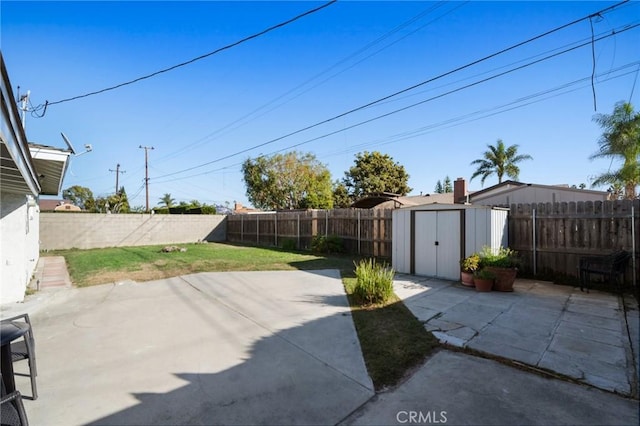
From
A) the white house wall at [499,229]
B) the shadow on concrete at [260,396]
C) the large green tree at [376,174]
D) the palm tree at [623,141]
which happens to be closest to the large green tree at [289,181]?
the large green tree at [376,174]

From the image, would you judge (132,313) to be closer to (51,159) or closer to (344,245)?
(51,159)

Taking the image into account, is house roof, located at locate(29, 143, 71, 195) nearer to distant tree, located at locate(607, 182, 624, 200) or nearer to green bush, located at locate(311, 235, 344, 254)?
green bush, located at locate(311, 235, 344, 254)

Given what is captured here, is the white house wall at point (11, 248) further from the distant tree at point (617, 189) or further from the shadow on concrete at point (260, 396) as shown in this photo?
the distant tree at point (617, 189)

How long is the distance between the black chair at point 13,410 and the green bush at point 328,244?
1167 cm

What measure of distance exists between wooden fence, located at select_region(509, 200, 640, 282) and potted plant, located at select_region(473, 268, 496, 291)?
7.72ft

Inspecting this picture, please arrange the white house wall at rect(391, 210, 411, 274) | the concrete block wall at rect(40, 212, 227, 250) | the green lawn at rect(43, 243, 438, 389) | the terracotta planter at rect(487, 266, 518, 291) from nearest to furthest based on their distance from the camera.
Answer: the green lawn at rect(43, 243, 438, 389) < the terracotta planter at rect(487, 266, 518, 291) < the white house wall at rect(391, 210, 411, 274) < the concrete block wall at rect(40, 212, 227, 250)

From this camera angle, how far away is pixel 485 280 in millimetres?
6504

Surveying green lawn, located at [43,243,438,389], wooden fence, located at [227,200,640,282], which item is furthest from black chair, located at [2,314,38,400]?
wooden fence, located at [227,200,640,282]

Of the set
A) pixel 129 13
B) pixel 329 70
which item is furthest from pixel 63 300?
pixel 329 70

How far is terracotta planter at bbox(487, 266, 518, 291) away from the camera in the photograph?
643 cm

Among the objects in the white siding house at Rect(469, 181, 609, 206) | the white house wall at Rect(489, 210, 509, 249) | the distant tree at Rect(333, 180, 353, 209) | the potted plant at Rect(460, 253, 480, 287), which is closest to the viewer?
the potted plant at Rect(460, 253, 480, 287)

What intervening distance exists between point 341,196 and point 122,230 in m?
20.5

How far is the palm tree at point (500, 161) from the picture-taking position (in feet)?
90.9

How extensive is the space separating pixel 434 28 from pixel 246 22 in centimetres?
470
